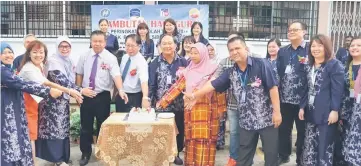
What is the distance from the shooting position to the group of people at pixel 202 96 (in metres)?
3.42

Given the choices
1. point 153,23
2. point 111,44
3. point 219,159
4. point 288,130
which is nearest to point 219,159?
point 219,159

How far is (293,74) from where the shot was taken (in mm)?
3955

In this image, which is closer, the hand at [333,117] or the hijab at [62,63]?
the hand at [333,117]

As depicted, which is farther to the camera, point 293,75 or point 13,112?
point 293,75

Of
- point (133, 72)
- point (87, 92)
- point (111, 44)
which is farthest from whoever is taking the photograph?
point (111, 44)

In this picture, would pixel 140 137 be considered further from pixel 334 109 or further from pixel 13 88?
pixel 334 109

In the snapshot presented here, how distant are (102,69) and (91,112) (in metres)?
0.50

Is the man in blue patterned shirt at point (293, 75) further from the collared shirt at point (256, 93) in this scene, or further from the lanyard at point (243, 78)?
the lanyard at point (243, 78)

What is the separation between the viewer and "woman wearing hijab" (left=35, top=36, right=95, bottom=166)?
3920 mm

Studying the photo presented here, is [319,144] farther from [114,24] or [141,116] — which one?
[114,24]

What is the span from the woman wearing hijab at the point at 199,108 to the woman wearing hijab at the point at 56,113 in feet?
3.17

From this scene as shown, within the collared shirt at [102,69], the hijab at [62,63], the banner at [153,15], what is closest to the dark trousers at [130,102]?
the collared shirt at [102,69]

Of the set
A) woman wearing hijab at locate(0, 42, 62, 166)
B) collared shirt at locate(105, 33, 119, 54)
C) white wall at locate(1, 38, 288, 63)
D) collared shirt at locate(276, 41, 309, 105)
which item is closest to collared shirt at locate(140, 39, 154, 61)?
collared shirt at locate(105, 33, 119, 54)

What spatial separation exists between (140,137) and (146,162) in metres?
0.25
